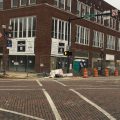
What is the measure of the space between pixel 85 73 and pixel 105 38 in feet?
81.5

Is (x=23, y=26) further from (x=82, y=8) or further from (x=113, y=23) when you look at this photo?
(x=113, y=23)

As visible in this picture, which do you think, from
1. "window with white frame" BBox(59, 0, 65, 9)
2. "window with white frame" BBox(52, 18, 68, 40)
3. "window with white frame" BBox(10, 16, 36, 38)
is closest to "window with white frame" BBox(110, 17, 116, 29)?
"window with white frame" BBox(52, 18, 68, 40)

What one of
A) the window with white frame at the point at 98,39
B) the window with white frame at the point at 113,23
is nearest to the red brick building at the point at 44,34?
the window with white frame at the point at 98,39

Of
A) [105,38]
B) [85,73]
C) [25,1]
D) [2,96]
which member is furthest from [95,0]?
[2,96]

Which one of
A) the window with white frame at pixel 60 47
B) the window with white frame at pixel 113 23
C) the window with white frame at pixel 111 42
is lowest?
the window with white frame at pixel 60 47

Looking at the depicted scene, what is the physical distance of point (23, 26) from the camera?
169 feet

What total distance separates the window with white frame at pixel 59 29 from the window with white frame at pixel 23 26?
2.79m

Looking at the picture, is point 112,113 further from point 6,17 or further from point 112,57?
point 112,57

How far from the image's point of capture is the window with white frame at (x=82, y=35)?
5787 centimetres

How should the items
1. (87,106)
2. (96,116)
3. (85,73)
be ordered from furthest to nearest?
1. (85,73)
2. (87,106)
3. (96,116)

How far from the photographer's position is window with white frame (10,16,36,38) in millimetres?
50344

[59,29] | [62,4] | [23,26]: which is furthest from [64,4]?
[23,26]

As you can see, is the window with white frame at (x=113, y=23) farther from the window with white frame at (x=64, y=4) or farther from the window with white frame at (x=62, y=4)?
the window with white frame at (x=62, y=4)

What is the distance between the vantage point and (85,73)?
44.8m
